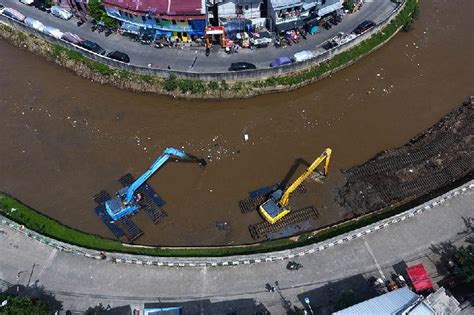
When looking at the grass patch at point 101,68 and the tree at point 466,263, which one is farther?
the grass patch at point 101,68

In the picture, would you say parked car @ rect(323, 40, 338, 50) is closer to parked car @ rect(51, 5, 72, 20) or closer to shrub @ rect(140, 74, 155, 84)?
shrub @ rect(140, 74, 155, 84)

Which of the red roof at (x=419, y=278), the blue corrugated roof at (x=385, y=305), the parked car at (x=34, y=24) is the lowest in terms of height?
the blue corrugated roof at (x=385, y=305)

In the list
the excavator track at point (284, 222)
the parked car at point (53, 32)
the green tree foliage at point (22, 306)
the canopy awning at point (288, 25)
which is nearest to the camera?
the green tree foliage at point (22, 306)

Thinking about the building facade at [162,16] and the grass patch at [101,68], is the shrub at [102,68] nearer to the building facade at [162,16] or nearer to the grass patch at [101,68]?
the grass patch at [101,68]

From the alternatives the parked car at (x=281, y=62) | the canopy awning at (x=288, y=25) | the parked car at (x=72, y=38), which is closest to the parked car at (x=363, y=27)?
the canopy awning at (x=288, y=25)

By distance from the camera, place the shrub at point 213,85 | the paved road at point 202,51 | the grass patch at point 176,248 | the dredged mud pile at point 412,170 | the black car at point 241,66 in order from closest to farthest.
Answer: the grass patch at point 176,248 < the dredged mud pile at point 412,170 < the shrub at point 213,85 < the black car at point 241,66 < the paved road at point 202,51

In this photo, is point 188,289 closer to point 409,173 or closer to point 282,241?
point 282,241

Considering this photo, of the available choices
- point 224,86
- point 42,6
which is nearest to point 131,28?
point 224,86

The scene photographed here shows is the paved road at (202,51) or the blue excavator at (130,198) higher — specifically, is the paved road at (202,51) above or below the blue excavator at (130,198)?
above
